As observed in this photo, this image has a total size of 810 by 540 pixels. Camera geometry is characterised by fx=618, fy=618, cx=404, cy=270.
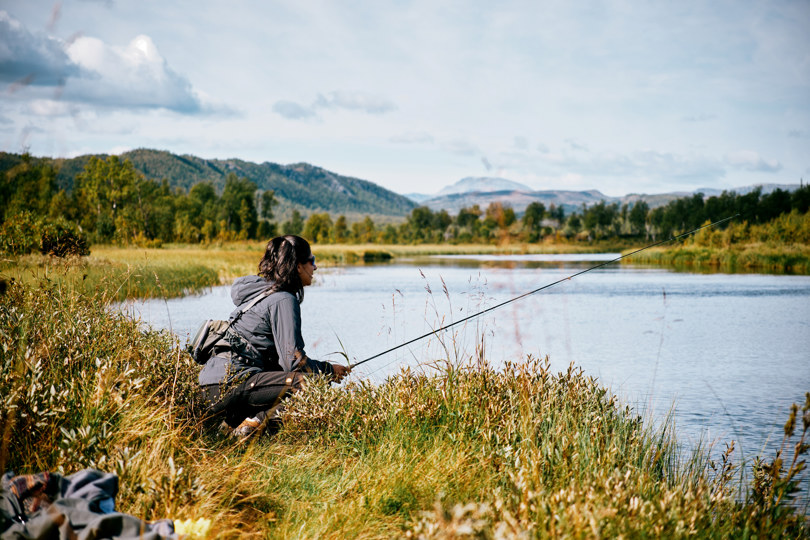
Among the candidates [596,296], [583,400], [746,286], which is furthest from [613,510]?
[746,286]

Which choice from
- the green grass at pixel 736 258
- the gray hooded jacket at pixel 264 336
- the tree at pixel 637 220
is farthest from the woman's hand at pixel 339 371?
the tree at pixel 637 220

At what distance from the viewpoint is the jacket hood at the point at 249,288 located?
4.48 metres

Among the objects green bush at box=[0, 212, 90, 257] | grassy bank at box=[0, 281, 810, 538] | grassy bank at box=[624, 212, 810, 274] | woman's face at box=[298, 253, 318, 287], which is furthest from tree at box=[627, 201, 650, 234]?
woman's face at box=[298, 253, 318, 287]

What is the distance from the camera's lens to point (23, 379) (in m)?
3.46

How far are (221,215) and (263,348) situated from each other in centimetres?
7415

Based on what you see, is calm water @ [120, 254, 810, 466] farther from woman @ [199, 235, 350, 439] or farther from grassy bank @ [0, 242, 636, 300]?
woman @ [199, 235, 350, 439]

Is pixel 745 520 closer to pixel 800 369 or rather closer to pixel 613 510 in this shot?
pixel 613 510

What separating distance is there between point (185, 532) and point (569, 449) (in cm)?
233

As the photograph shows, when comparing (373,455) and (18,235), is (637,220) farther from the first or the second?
(373,455)

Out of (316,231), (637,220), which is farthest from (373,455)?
(637,220)

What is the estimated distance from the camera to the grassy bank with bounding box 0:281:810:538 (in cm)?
282

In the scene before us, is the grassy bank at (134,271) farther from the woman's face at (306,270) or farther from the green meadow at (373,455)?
the woman's face at (306,270)

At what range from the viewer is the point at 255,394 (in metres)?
4.39

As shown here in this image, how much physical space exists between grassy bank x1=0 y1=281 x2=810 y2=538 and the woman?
0.56 ft
